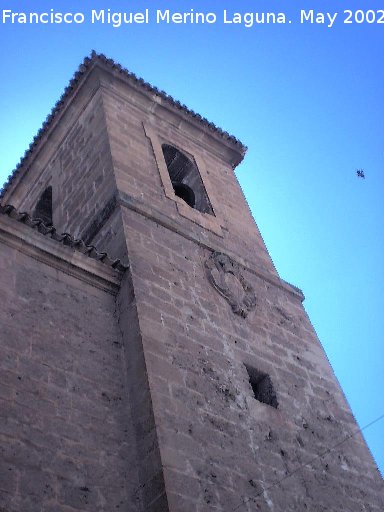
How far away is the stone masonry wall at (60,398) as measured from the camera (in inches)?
185

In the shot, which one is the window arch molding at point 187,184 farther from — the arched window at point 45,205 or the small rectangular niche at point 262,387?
the small rectangular niche at point 262,387

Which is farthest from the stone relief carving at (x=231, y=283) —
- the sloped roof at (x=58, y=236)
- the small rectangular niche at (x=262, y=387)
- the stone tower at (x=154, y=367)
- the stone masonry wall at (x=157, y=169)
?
the sloped roof at (x=58, y=236)

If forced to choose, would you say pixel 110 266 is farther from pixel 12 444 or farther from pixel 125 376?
pixel 12 444

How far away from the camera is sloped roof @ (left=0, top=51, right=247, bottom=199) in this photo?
11.4m

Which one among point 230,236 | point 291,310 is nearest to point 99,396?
point 291,310

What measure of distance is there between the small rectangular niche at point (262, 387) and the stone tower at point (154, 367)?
15mm

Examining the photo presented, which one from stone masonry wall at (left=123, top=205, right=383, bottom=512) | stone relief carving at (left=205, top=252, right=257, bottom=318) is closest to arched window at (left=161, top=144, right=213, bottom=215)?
stone relief carving at (left=205, top=252, right=257, bottom=318)

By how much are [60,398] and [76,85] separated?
7.43 meters

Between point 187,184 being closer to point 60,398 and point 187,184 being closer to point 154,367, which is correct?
point 154,367

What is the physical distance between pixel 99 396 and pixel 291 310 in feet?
11.9

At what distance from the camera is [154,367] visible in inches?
233

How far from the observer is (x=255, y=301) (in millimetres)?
8102

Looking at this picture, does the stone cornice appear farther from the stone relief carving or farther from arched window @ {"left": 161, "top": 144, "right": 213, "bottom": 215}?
arched window @ {"left": 161, "top": 144, "right": 213, "bottom": 215}

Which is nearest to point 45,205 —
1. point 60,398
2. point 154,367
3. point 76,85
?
point 76,85
